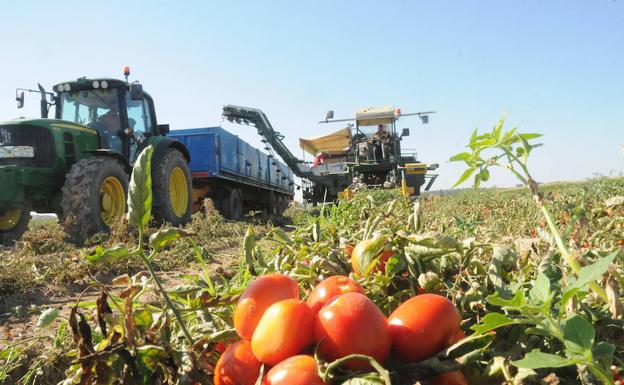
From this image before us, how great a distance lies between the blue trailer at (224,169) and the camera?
10500mm

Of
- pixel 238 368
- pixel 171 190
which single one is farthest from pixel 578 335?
pixel 171 190

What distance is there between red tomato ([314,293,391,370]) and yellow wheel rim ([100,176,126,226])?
20.0ft

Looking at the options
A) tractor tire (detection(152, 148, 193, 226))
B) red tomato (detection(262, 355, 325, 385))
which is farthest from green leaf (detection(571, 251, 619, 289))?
tractor tire (detection(152, 148, 193, 226))

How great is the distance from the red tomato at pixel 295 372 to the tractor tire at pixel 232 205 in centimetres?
1077

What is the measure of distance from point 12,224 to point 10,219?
87 mm

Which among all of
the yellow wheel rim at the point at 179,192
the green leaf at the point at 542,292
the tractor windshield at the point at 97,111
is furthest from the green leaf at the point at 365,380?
the yellow wheel rim at the point at 179,192

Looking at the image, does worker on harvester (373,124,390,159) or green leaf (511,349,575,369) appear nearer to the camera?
green leaf (511,349,575,369)

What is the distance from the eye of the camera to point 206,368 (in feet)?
3.32

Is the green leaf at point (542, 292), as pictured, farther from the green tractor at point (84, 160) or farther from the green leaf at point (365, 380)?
the green tractor at point (84, 160)

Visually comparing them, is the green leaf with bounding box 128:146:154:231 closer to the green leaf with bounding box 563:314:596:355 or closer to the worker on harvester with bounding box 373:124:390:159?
the green leaf with bounding box 563:314:596:355

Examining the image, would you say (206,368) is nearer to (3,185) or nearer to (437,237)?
(437,237)

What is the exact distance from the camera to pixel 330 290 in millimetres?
1053

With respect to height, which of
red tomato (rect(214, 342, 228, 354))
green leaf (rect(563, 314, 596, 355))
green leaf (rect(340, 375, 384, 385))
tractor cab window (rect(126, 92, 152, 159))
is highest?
tractor cab window (rect(126, 92, 152, 159))

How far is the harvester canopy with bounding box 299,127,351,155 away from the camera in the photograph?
17.4 m
